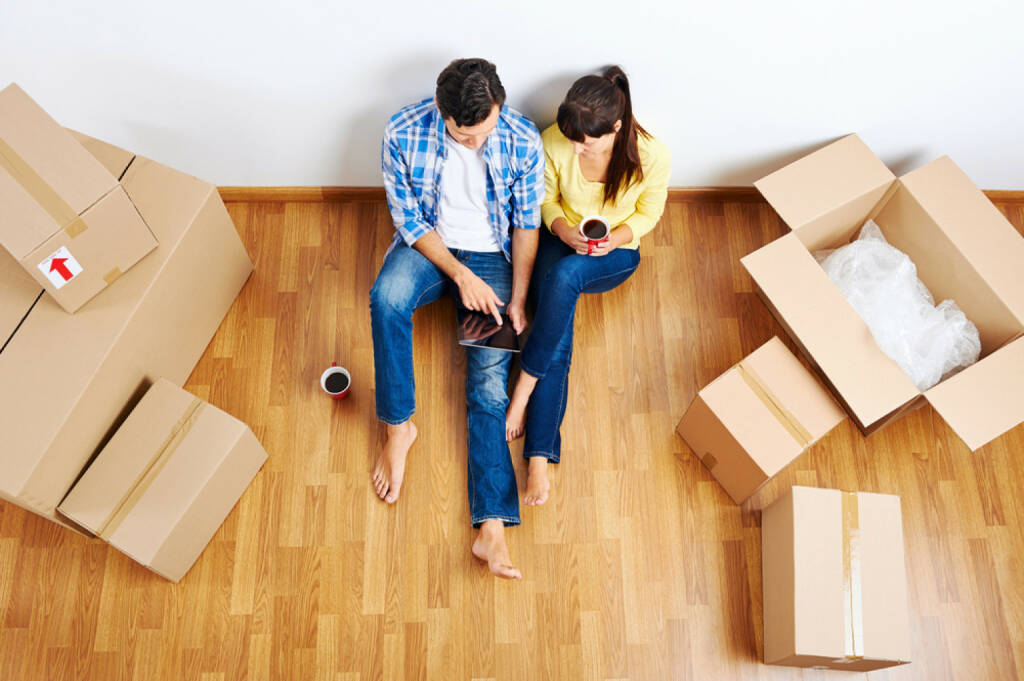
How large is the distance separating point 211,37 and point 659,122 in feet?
3.67

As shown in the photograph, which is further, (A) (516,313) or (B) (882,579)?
(A) (516,313)

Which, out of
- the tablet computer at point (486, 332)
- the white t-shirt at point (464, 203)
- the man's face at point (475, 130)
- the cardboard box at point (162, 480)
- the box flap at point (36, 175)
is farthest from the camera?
the tablet computer at point (486, 332)

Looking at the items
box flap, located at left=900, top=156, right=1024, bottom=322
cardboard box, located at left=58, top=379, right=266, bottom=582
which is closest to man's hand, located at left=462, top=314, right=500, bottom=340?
cardboard box, located at left=58, top=379, right=266, bottom=582

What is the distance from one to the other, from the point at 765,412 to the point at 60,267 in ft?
5.27

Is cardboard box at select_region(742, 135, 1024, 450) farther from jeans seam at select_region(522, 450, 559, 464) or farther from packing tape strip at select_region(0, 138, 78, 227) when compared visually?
packing tape strip at select_region(0, 138, 78, 227)

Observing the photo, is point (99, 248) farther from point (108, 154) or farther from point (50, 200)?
point (108, 154)

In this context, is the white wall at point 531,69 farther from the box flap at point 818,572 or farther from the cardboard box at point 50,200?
the box flap at point 818,572

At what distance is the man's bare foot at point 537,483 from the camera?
1933 millimetres

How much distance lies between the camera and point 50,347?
165 centimetres

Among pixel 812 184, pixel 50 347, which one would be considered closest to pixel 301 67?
pixel 50 347

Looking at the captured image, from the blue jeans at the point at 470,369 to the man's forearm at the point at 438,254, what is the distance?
25 millimetres

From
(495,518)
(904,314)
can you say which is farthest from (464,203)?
(904,314)

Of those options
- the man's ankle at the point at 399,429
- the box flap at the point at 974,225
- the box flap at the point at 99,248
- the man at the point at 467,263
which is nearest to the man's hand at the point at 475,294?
the man at the point at 467,263

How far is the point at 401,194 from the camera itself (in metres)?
1.83
